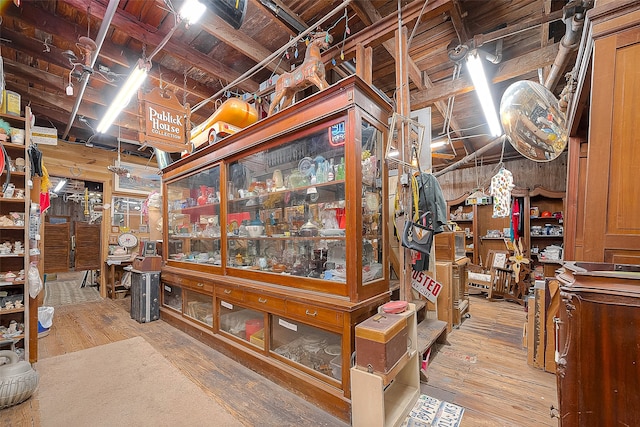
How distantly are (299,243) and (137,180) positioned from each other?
235 inches

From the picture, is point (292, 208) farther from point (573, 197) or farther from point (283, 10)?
point (573, 197)

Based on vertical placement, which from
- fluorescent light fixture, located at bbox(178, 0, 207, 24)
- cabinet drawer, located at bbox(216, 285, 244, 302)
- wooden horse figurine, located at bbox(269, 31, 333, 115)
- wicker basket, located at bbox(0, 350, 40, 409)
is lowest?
wicker basket, located at bbox(0, 350, 40, 409)

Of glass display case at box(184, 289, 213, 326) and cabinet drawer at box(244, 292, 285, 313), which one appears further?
glass display case at box(184, 289, 213, 326)

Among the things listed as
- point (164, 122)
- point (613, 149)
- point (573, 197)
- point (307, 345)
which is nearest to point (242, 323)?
point (307, 345)

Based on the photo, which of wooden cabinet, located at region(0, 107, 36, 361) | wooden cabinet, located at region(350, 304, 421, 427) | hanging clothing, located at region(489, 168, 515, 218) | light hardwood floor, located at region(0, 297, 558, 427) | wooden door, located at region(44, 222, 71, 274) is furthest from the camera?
wooden door, located at region(44, 222, 71, 274)

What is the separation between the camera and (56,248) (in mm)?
9266

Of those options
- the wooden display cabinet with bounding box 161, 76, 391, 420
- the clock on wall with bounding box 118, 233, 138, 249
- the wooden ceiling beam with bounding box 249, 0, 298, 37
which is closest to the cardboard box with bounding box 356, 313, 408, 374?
the wooden display cabinet with bounding box 161, 76, 391, 420

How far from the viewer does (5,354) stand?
2281 millimetres

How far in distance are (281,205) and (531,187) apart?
5.91 meters

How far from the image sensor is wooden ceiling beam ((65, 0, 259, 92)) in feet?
8.01

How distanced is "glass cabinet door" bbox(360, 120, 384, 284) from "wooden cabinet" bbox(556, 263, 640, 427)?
1.27 meters

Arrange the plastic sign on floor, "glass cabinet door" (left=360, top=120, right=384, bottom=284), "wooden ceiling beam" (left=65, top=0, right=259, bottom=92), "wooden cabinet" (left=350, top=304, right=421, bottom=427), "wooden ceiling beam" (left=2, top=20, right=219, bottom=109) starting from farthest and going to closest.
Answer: "wooden ceiling beam" (left=2, top=20, right=219, bottom=109)
the plastic sign on floor
"wooden ceiling beam" (left=65, top=0, right=259, bottom=92)
"glass cabinet door" (left=360, top=120, right=384, bottom=284)
"wooden cabinet" (left=350, top=304, right=421, bottom=427)

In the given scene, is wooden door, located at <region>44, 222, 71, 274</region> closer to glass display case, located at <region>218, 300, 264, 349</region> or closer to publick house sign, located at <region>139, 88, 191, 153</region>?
publick house sign, located at <region>139, 88, 191, 153</region>

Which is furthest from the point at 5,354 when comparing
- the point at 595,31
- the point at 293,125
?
the point at 595,31
